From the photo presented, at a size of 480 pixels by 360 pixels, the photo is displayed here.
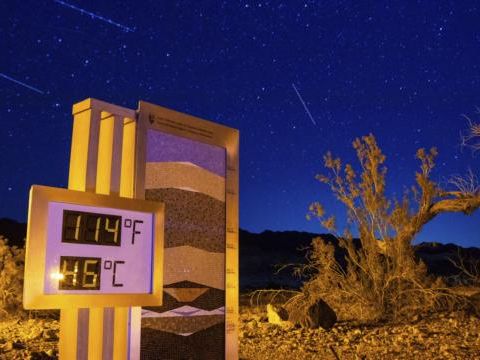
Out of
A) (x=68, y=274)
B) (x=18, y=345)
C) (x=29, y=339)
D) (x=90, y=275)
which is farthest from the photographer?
(x=29, y=339)

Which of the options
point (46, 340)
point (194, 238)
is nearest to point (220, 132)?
point (194, 238)

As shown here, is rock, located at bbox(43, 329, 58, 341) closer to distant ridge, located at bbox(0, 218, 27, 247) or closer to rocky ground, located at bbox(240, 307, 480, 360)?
rocky ground, located at bbox(240, 307, 480, 360)

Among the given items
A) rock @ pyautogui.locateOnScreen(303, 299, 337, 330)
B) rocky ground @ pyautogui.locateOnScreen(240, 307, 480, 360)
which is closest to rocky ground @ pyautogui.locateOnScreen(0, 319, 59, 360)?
rocky ground @ pyautogui.locateOnScreen(240, 307, 480, 360)

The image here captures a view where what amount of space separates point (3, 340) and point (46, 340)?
59cm

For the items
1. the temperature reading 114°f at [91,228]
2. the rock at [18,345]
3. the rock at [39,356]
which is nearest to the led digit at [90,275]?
the temperature reading 114°f at [91,228]

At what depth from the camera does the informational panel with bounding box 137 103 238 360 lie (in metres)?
4.93

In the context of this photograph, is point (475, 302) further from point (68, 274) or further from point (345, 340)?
point (68, 274)

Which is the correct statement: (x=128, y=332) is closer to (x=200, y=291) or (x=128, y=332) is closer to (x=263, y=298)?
(x=200, y=291)

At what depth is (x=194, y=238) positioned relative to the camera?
5.28m

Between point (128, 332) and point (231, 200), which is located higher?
point (231, 200)

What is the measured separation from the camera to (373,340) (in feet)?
28.0

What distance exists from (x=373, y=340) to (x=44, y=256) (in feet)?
18.6

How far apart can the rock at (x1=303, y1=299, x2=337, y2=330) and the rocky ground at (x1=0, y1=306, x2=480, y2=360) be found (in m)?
0.12

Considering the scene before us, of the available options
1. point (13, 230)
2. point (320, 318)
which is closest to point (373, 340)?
point (320, 318)
